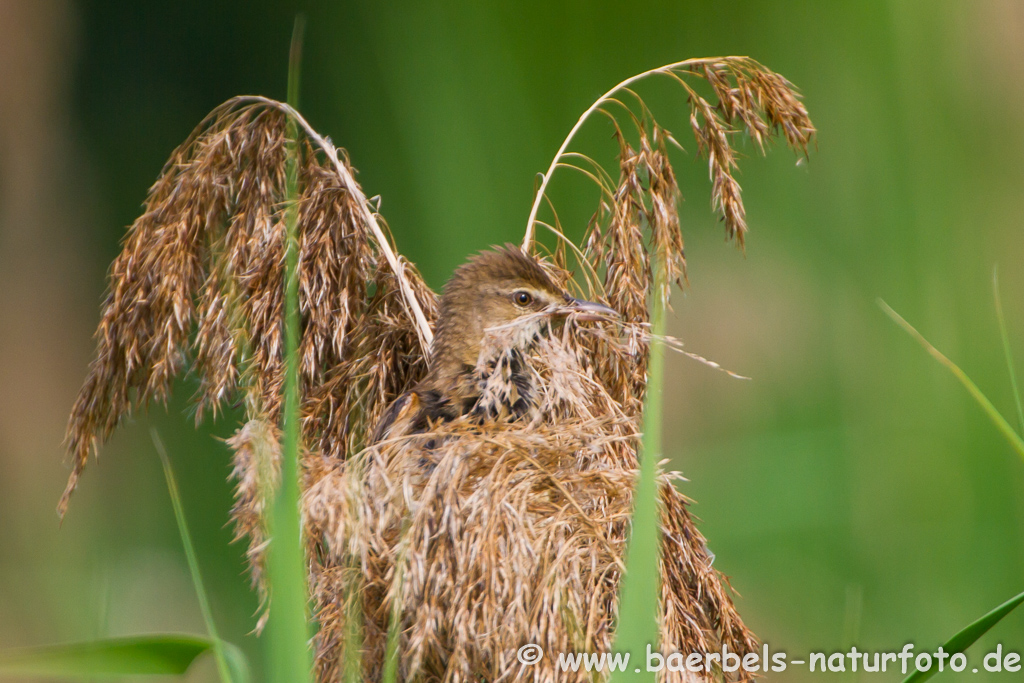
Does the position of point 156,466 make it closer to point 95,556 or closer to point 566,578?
point 95,556

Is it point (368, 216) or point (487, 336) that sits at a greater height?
point (368, 216)

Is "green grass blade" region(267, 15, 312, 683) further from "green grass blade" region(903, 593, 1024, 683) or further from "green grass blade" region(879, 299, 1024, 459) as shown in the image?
"green grass blade" region(879, 299, 1024, 459)

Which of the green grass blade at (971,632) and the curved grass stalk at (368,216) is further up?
the curved grass stalk at (368,216)

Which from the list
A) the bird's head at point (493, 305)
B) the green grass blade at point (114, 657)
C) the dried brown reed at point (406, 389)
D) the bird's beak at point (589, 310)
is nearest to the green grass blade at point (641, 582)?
the dried brown reed at point (406, 389)

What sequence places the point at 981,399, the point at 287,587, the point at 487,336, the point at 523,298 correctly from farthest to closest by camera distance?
the point at 523,298, the point at 487,336, the point at 981,399, the point at 287,587

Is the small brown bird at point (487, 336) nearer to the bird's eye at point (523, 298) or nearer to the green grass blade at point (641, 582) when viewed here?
the bird's eye at point (523, 298)

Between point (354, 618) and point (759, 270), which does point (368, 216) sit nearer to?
point (354, 618)

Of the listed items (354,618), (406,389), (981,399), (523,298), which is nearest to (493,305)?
(523,298)
